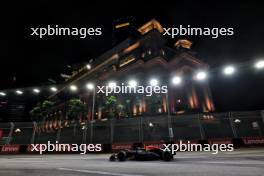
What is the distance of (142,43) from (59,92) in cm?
4445

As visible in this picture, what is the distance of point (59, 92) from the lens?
250 feet

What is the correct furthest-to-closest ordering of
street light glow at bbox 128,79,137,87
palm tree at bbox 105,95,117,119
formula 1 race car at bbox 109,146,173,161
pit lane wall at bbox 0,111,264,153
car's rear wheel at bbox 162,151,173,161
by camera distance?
street light glow at bbox 128,79,137,87
palm tree at bbox 105,95,117,119
pit lane wall at bbox 0,111,264,153
formula 1 race car at bbox 109,146,173,161
car's rear wheel at bbox 162,151,173,161

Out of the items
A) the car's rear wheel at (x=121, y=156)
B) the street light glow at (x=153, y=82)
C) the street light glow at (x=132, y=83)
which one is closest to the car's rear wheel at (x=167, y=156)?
the car's rear wheel at (x=121, y=156)

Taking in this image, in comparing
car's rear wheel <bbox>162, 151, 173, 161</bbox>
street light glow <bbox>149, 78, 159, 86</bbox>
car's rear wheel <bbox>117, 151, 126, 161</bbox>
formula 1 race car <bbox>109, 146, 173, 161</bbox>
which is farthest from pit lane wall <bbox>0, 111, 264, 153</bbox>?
street light glow <bbox>149, 78, 159, 86</bbox>

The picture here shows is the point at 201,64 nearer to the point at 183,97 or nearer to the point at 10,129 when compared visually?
the point at 183,97

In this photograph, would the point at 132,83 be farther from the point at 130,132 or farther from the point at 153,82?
the point at 130,132

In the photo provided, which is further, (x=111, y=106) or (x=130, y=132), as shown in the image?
(x=111, y=106)

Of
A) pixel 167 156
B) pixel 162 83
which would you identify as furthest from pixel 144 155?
pixel 162 83

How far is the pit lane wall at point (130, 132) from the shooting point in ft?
59.3

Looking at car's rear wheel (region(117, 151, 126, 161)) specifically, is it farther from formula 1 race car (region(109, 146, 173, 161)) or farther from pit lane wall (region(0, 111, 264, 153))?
pit lane wall (region(0, 111, 264, 153))

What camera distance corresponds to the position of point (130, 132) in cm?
1953

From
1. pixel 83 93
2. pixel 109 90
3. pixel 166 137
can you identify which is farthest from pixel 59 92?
pixel 166 137

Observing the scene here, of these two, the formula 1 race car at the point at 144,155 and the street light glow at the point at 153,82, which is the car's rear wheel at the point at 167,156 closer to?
the formula 1 race car at the point at 144,155

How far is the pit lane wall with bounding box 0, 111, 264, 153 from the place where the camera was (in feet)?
59.3
